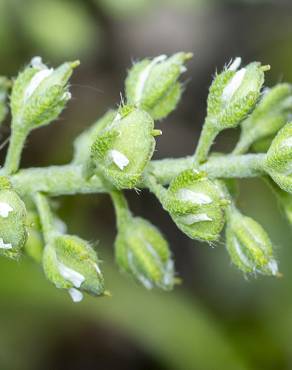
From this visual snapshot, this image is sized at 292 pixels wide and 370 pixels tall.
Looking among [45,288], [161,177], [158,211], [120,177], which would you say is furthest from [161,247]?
[158,211]

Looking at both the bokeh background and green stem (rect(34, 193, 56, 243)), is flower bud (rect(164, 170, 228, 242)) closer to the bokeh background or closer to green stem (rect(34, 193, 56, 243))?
green stem (rect(34, 193, 56, 243))

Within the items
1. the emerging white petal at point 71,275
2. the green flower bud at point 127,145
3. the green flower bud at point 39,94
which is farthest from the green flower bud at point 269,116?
the emerging white petal at point 71,275

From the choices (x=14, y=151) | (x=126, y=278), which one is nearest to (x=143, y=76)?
(x=14, y=151)

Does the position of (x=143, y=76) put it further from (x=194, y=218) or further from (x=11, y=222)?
(x=11, y=222)

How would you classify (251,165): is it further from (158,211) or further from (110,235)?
(158,211)

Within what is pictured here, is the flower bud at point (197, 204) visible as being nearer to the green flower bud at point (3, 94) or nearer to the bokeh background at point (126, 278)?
the green flower bud at point (3, 94)

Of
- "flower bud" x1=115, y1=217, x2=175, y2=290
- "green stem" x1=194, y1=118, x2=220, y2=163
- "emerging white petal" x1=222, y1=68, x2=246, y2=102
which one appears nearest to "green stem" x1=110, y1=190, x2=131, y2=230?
"flower bud" x1=115, y1=217, x2=175, y2=290
